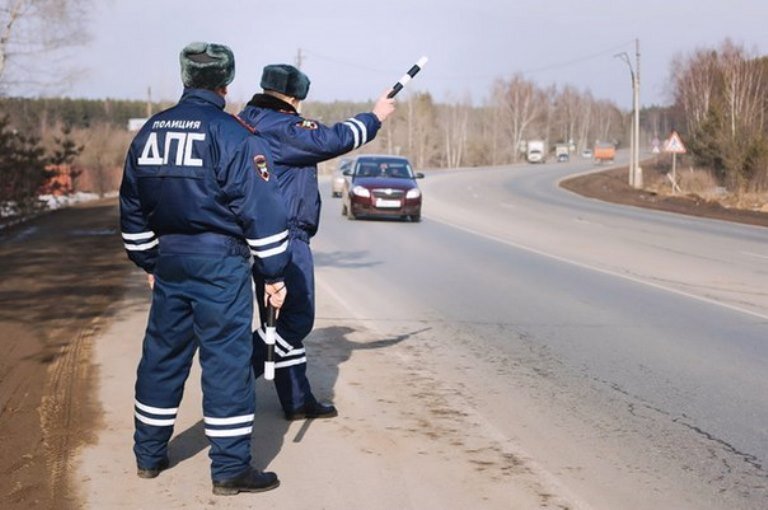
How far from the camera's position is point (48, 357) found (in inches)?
319

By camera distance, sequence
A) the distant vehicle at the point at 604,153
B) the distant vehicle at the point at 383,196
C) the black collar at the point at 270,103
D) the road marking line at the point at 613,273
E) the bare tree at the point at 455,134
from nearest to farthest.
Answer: the black collar at the point at 270,103 < the road marking line at the point at 613,273 < the distant vehicle at the point at 383,196 < the distant vehicle at the point at 604,153 < the bare tree at the point at 455,134

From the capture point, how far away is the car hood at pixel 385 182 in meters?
25.3

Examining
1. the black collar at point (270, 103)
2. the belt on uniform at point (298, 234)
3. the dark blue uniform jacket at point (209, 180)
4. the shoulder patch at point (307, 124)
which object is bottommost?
the belt on uniform at point (298, 234)

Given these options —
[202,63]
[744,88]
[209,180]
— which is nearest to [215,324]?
[209,180]

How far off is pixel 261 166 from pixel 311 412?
1.99 metres

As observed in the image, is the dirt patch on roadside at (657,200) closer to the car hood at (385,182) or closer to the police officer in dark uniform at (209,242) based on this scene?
the car hood at (385,182)

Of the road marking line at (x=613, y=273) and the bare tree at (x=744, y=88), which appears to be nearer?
the road marking line at (x=613, y=273)

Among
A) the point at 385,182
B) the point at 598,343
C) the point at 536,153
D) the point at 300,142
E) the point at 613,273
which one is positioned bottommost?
the point at 536,153

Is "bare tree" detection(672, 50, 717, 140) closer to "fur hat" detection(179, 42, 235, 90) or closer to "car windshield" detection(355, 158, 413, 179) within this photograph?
"car windshield" detection(355, 158, 413, 179)

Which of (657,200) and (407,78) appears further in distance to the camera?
(657,200)

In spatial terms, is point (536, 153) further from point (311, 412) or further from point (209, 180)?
point (209, 180)

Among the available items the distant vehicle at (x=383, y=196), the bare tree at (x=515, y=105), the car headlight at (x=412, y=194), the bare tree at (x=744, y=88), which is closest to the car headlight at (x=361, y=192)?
the distant vehicle at (x=383, y=196)

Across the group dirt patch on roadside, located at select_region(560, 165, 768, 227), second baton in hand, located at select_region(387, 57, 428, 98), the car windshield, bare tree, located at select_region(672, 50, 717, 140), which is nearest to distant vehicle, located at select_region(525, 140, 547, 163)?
bare tree, located at select_region(672, 50, 717, 140)

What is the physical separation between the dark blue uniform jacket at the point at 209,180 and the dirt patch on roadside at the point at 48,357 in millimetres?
1323
